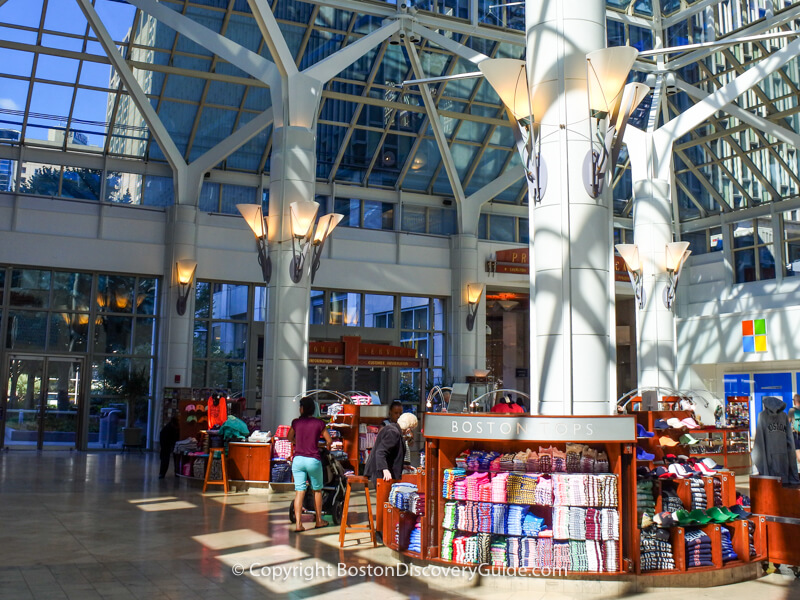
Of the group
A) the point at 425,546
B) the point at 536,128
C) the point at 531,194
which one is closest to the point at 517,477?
the point at 425,546

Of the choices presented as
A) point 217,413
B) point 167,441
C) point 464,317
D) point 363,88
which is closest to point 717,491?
point 217,413

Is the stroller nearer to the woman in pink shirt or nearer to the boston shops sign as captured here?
the woman in pink shirt

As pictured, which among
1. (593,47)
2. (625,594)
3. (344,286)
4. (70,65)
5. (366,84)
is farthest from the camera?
(344,286)

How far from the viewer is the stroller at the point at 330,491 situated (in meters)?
8.89

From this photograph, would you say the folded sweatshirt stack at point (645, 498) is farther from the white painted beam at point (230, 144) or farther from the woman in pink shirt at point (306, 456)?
the white painted beam at point (230, 144)

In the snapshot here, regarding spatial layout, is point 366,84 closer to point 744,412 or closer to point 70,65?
point 70,65

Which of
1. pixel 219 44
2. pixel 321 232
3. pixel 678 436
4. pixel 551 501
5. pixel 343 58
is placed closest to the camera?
pixel 551 501

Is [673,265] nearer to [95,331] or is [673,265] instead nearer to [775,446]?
[775,446]

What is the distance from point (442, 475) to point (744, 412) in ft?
50.0

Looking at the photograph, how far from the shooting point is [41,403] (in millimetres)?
19328

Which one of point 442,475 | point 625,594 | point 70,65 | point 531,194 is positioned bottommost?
point 625,594

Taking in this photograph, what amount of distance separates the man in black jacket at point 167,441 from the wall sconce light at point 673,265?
9950 millimetres

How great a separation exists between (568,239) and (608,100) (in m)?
1.41

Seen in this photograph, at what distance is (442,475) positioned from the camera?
7004 millimetres
